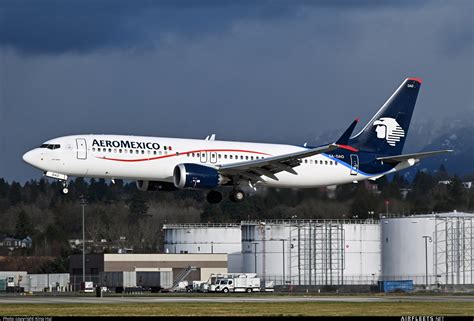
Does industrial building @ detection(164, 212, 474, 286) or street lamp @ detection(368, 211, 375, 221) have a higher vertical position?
street lamp @ detection(368, 211, 375, 221)

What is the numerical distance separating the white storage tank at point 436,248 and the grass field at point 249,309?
170 ft

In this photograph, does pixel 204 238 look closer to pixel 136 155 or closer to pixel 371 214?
pixel 371 214

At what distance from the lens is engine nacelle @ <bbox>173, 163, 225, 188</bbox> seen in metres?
78.9

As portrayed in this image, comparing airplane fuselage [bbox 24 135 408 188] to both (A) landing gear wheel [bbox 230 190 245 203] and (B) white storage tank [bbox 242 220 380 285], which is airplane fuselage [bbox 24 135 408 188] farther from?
(B) white storage tank [bbox 242 220 380 285]

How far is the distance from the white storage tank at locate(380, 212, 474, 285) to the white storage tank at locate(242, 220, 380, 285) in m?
5.19

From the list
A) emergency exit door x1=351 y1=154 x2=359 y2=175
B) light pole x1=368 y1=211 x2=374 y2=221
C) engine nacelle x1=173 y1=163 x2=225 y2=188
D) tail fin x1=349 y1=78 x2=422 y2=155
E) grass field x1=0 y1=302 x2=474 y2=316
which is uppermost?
tail fin x1=349 y1=78 x2=422 y2=155

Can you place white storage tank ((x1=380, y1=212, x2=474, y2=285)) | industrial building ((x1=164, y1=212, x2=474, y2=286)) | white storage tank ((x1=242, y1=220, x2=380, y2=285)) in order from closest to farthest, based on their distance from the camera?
white storage tank ((x1=380, y1=212, x2=474, y2=285)), industrial building ((x1=164, y1=212, x2=474, y2=286)), white storage tank ((x1=242, y1=220, x2=380, y2=285))

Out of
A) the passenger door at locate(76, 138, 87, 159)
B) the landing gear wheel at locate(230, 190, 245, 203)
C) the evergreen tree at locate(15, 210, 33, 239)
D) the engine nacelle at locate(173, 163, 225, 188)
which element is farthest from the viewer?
the evergreen tree at locate(15, 210, 33, 239)

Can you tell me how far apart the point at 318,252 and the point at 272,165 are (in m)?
50.7

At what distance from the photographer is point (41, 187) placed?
186 meters

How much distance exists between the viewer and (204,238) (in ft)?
486

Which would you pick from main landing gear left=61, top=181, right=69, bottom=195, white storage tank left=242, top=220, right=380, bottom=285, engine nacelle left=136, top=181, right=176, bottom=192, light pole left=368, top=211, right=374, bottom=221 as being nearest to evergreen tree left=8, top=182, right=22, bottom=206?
white storage tank left=242, top=220, right=380, bottom=285

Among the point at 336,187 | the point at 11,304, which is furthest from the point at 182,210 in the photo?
the point at 11,304

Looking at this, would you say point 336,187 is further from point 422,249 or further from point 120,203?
point 120,203
